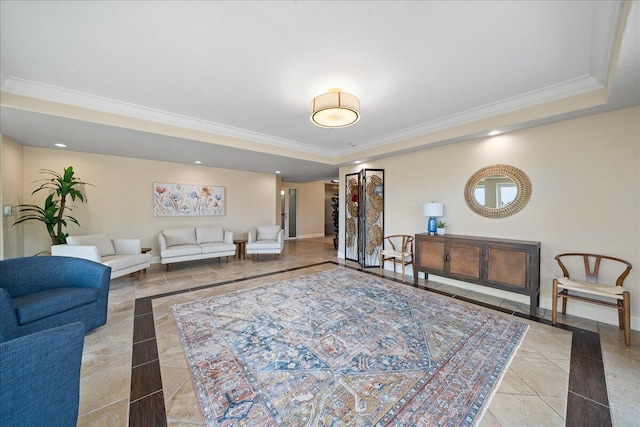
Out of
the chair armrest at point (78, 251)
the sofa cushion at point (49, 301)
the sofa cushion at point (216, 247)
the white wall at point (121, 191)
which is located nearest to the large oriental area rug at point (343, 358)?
the sofa cushion at point (49, 301)

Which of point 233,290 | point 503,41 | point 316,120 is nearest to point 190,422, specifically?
point 233,290

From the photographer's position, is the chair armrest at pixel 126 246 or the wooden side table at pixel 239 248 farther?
the wooden side table at pixel 239 248

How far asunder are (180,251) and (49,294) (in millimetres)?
2731

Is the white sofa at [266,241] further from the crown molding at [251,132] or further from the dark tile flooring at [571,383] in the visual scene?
the dark tile flooring at [571,383]

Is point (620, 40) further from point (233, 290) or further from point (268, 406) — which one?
point (233, 290)

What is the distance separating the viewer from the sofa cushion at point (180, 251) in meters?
4.84

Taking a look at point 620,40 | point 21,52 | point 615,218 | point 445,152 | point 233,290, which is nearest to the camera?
point 620,40

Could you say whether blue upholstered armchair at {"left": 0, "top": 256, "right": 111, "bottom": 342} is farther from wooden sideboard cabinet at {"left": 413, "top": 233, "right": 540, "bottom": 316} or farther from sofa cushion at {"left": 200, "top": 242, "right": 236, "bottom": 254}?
wooden sideboard cabinet at {"left": 413, "top": 233, "right": 540, "bottom": 316}

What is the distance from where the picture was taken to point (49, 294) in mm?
2264

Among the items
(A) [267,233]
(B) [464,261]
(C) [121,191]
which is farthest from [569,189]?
(C) [121,191]

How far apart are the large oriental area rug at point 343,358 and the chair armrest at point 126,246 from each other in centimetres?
234

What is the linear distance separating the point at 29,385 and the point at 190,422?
81cm

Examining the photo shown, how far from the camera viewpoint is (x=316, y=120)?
288cm

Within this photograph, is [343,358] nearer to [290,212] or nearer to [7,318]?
[7,318]
